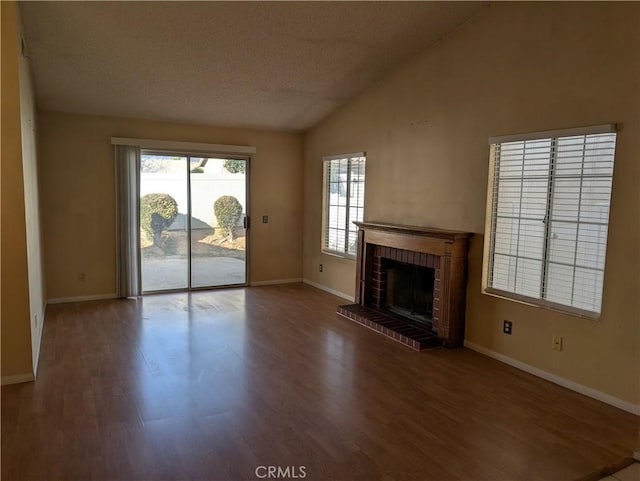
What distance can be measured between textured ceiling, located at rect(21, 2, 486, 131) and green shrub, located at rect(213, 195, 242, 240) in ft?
4.39

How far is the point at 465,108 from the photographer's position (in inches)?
167

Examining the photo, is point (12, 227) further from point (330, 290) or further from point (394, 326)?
point (330, 290)

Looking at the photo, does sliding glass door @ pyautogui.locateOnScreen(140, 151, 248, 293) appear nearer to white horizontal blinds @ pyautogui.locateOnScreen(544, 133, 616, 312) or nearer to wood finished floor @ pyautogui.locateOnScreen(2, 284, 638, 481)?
wood finished floor @ pyautogui.locateOnScreen(2, 284, 638, 481)

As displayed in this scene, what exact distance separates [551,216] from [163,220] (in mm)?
4772

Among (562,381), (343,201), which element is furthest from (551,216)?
(343,201)

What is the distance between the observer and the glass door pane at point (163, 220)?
6.10 meters

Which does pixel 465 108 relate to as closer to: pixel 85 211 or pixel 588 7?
pixel 588 7

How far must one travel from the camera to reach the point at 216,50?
427 centimetres

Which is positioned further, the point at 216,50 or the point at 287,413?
the point at 216,50

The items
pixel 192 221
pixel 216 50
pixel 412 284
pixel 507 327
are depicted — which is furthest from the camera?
pixel 192 221

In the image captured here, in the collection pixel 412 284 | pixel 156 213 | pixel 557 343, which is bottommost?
pixel 557 343

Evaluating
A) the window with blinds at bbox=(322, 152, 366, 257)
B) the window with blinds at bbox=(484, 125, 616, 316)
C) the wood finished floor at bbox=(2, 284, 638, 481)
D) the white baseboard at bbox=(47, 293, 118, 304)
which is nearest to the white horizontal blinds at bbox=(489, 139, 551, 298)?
the window with blinds at bbox=(484, 125, 616, 316)

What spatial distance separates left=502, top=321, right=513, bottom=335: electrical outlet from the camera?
12.7 ft

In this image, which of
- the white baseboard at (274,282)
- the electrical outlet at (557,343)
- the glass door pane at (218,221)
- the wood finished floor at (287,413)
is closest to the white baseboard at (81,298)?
the glass door pane at (218,221)
